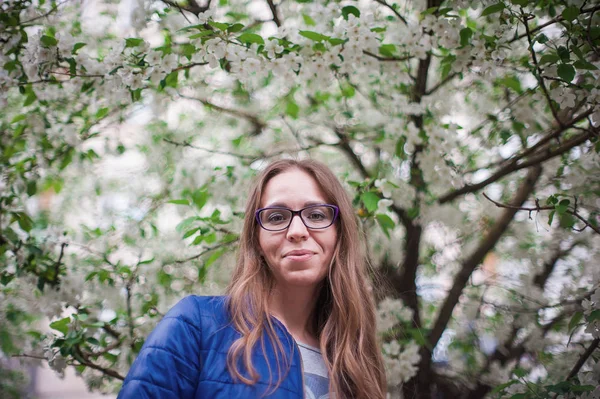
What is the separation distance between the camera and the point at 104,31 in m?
3.29

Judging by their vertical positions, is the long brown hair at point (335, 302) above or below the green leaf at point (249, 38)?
below

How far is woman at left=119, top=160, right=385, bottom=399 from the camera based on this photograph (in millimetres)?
1150

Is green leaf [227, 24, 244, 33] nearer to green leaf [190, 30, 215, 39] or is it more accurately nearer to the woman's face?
green leaf [190, 30, 215, 39]

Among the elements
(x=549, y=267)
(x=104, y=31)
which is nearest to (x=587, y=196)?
(x=549, y=267)

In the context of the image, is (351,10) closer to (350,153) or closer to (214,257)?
(350,153)

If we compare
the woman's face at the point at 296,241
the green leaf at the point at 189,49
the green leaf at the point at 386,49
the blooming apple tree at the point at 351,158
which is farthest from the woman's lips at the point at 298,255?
the green leaf at the point at 386,49

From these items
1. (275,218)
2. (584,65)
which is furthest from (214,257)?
(584,65)

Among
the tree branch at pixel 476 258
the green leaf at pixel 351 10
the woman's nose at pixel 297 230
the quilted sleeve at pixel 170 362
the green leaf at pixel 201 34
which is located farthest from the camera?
the tree branch at pixel 476 258

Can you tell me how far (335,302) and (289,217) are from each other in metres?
0.28

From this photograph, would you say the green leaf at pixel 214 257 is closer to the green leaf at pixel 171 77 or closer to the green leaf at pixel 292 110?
the green leaf at pixel 171 77

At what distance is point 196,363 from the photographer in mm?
1175

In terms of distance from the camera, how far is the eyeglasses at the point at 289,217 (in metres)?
1.34

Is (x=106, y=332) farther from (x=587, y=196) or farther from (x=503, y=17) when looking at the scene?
(x=587, y=196)

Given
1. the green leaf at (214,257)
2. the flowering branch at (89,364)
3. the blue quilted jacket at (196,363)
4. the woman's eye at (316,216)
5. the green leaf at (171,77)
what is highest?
the green leaf at (171,77)
